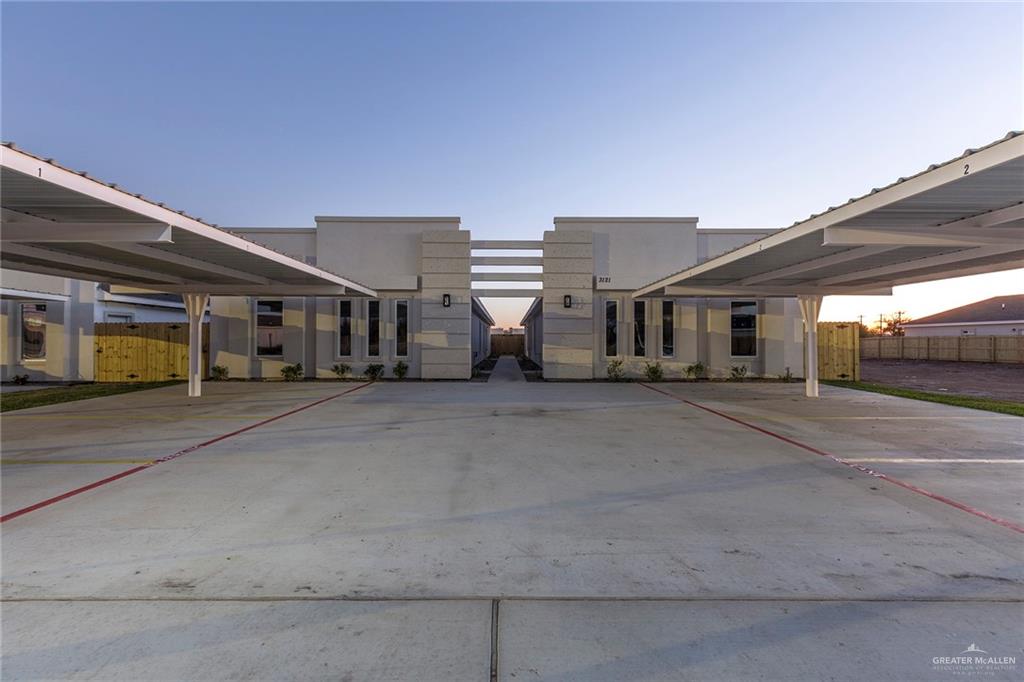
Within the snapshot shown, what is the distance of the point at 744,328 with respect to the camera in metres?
18.2

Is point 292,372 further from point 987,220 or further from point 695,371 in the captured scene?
point 987,220

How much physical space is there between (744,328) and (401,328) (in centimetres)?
1425

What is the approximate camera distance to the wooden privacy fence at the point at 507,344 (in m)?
44.9

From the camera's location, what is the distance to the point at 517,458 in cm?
647

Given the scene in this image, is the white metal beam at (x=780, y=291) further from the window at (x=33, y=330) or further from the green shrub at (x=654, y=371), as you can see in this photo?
the window at (x=33, y=330)

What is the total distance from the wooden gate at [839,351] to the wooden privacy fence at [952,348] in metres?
20.6

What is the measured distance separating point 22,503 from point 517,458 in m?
5.61

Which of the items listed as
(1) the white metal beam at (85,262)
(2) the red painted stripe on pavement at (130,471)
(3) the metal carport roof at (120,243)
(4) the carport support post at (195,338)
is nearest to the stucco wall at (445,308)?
(3) the metal carport roof at (120,243)

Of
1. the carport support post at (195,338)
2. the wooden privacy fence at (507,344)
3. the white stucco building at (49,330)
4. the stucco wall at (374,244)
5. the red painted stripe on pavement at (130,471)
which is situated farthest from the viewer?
the wooden privacy fence at (507,344)

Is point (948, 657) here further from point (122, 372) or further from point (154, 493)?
point (122, 372)

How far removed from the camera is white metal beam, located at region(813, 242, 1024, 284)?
26.6 feet

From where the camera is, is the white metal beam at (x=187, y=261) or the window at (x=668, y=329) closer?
the white metal beam at (x=187, y=261)

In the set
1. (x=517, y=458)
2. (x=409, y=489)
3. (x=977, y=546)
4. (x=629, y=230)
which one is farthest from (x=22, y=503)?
(x=629, y=230)

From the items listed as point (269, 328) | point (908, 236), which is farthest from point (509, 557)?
point (269, 328)
